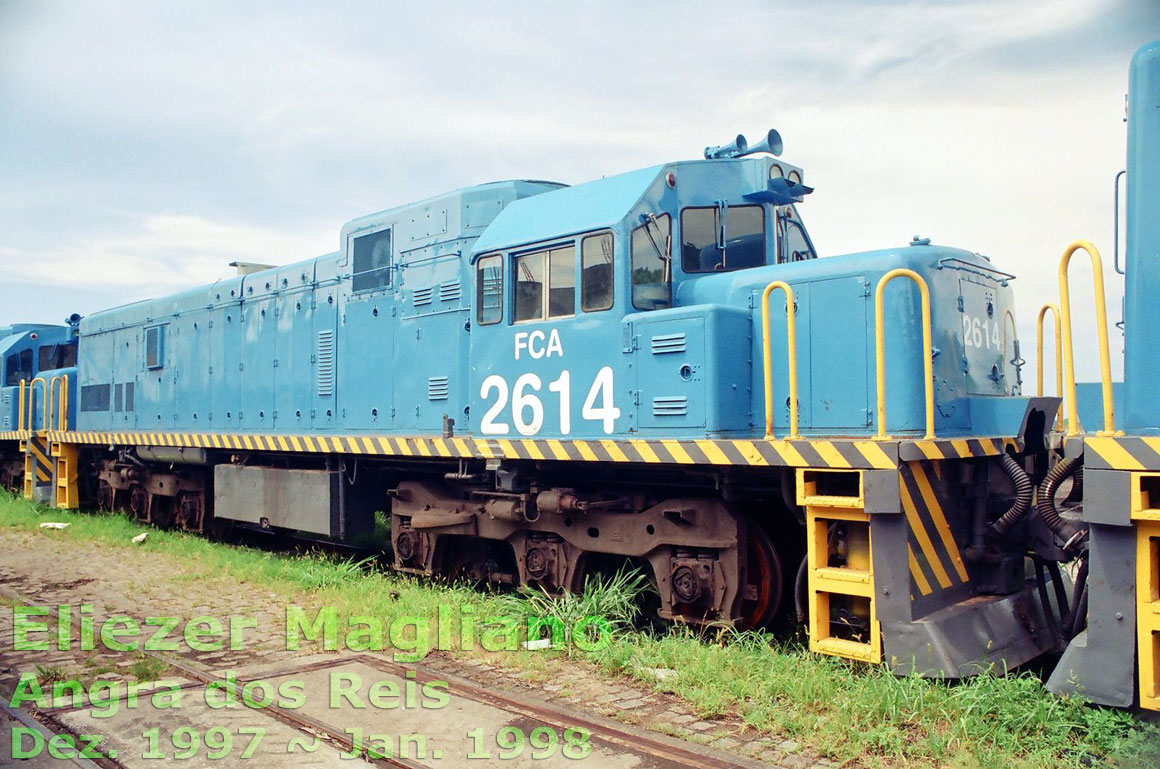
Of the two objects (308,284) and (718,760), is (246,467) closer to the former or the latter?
(308,284)

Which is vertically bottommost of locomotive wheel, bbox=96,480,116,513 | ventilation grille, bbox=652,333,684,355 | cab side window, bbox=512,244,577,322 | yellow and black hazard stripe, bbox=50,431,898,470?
locomotive wheel, bbox=96,480,116,513

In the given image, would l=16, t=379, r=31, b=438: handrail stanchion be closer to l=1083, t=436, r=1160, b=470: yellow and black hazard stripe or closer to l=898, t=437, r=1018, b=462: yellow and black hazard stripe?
l=898, t=437, r=1018, b=462: yellow and black hazard stripe

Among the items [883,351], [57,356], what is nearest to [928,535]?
[883,351]

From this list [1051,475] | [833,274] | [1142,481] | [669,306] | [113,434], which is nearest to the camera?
[1142,481]

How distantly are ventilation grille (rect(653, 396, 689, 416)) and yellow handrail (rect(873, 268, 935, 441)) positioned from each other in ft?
4.57

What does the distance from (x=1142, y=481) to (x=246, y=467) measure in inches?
394

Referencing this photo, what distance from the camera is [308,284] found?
36.4 ft

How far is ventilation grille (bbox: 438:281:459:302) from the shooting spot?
8766mm

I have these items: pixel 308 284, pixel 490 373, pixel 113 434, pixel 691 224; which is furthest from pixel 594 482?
pixel 113 434

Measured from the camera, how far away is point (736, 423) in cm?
651

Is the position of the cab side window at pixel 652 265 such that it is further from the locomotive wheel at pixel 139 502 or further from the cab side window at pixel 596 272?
the locomotive wheel at pixel 139 502

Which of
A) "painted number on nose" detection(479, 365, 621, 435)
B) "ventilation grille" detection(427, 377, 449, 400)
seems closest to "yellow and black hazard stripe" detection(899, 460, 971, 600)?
"painted number on nose" detection(479, 365, 621, 435)

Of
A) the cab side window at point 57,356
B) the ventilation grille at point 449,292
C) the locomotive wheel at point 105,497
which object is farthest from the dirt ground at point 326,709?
the cab side window at point 57,356

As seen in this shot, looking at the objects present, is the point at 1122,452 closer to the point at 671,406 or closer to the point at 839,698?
the point at 839,698
